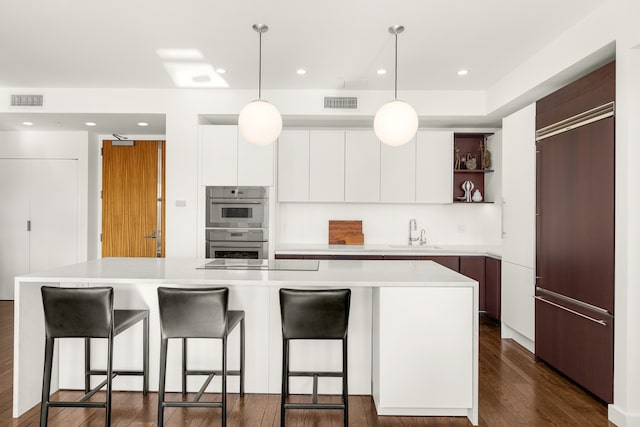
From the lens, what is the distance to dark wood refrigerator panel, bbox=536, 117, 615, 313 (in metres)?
2.56

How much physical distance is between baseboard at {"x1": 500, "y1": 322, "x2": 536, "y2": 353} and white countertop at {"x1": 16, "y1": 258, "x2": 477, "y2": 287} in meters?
1.56

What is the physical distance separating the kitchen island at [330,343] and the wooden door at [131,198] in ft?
9.07

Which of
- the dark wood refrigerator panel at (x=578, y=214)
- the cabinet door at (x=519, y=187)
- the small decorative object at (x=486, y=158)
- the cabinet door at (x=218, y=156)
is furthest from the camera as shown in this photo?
the small decorative object at (x=486, y=158)

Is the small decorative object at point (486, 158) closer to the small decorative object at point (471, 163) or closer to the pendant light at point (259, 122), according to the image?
the small decorative object at point (471, 163)

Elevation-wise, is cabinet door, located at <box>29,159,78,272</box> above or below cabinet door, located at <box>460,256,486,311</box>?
above

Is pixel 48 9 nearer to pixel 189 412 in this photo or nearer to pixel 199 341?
pixel 199 341

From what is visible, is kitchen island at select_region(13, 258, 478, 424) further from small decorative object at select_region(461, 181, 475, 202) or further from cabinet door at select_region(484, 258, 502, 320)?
small decorative object at select_region(461, 181, 475, 202)

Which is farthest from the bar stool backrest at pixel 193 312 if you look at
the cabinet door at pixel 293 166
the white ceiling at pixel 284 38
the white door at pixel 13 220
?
the white door at pixel 13 220

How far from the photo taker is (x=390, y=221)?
5305 mm

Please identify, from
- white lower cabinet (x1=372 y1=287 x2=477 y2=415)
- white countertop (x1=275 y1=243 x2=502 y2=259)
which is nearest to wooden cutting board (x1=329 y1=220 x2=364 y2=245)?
A: white countertop (x1=275 y1=243 x2=502 y2=259)

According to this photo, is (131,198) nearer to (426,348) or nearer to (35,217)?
(35,217)

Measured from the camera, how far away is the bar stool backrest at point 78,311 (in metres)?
2.22

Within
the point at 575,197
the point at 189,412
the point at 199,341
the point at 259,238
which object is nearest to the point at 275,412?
the point at 189,412

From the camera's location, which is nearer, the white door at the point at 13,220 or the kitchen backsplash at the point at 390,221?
the kitchen backsplash at the point at 390,221
